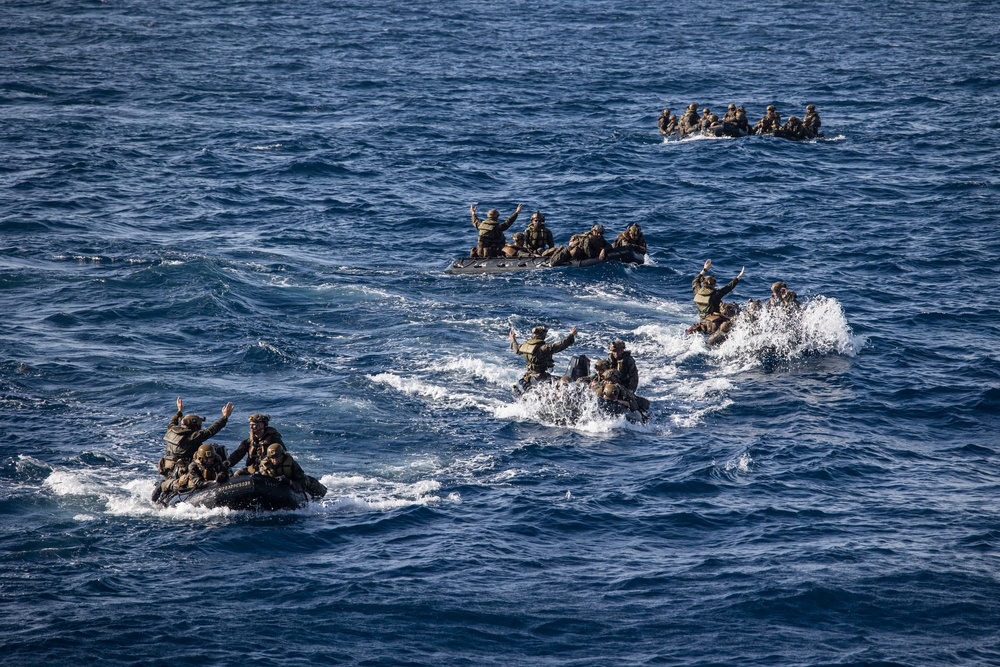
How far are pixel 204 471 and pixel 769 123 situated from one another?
1491 inches

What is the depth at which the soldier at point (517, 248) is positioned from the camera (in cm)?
3800

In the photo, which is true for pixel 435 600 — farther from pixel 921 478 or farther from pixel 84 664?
pixel 921 478

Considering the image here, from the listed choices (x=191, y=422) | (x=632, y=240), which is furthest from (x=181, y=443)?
(x=632, y=240)

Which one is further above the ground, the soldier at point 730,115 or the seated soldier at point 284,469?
the soldier at point 730,115

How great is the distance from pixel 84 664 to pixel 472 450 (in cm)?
986

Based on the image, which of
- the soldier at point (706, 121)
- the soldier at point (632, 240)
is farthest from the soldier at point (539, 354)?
the soldier at point (706, 121)

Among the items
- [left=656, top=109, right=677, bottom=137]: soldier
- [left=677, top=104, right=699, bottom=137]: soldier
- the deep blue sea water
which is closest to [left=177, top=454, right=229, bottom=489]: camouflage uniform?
the deep blue sea water

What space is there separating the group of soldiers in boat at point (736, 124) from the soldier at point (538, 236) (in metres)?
18.0

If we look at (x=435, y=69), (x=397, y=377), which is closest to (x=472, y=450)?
(x=397, y=377)

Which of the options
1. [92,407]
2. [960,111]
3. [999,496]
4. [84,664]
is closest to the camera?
[84,664]

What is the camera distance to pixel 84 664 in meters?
17.2

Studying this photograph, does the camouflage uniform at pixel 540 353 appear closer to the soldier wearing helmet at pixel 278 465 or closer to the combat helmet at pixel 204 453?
the soldier wearing helmet at pixel 278 465

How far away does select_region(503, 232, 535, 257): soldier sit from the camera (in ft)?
125

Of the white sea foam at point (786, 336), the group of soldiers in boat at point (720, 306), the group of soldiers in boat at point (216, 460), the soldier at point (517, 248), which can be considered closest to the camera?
the group of soldiers in boat at point (216, 460)
